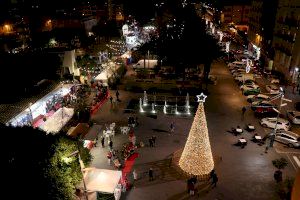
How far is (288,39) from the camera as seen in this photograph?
45719 mm

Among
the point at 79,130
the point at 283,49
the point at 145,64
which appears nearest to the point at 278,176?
the point at 79,130

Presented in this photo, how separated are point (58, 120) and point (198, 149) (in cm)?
1444

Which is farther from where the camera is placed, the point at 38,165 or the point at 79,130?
the point at 79,130

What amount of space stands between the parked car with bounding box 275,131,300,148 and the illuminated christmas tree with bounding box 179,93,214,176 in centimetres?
968

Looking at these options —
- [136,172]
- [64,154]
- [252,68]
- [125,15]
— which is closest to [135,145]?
[136,172]

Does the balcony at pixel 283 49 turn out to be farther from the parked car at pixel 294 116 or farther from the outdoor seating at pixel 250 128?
the outdoor seating at pixel 250 128

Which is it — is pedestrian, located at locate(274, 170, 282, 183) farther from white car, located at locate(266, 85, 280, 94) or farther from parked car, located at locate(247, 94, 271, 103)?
white car, located at locate(266, 85, 280, 94)

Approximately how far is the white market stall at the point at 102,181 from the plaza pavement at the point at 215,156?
153 cm

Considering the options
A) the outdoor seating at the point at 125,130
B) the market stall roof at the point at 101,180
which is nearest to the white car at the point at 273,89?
the outdoor seating at the point at 125,130

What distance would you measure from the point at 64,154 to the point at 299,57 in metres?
37.8

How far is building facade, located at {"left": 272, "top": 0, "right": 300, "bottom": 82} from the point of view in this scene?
43156mm

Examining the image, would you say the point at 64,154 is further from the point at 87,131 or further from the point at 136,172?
the point at 87,131

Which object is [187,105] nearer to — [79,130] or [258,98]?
[258,98]

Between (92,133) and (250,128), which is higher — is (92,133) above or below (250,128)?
above
